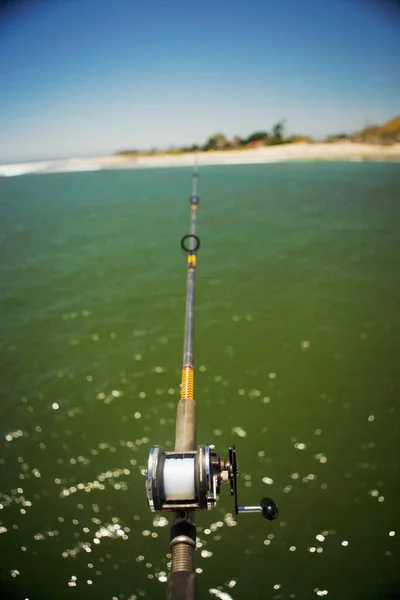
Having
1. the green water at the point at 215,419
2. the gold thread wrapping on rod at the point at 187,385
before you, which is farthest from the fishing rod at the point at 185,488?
the green water at the point at 215,419

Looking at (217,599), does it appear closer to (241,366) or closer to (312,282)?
(241,366)

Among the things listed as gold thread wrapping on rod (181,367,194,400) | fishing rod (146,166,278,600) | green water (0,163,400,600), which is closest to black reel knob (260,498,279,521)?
fishing rod (146,166,278,600)

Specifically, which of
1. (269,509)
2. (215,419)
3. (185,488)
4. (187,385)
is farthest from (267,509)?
(215,419)

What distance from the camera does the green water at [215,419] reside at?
5.49 meters

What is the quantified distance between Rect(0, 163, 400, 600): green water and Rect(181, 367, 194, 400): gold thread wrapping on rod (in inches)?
145

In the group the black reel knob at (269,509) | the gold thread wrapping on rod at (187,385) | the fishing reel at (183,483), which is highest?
the gold thread wrapping on rod at (187,385)

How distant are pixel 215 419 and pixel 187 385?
459 cm

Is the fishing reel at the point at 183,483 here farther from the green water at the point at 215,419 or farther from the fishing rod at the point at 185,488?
the green water at the point at 215,419

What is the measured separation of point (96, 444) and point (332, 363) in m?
6.00

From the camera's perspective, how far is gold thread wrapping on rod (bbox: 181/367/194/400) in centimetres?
343

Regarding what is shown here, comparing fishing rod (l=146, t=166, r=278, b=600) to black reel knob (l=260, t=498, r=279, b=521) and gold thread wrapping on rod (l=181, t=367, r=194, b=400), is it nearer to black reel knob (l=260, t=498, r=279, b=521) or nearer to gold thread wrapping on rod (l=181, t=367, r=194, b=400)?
black reel knob (l=260, t=498, r=279, b=521)

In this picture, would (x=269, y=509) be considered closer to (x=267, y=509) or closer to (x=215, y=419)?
(x=267, y=509)

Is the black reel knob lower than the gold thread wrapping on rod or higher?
lower

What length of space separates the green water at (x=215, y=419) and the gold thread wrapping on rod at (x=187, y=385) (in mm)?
3673
